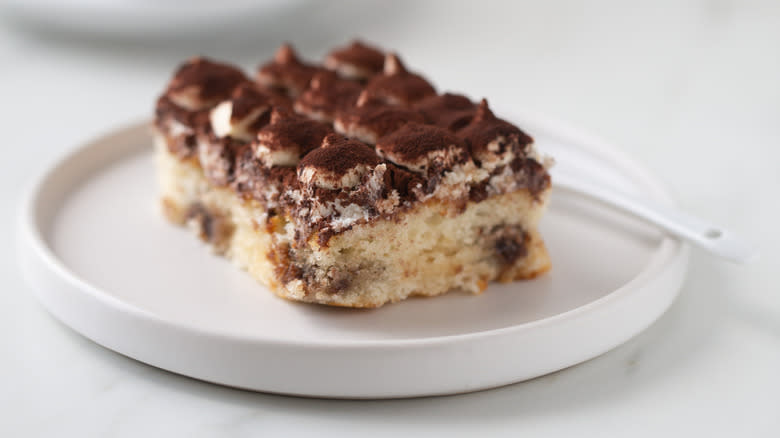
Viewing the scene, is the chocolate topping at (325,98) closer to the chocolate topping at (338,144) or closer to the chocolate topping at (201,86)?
the chocolate topping at (338,144)

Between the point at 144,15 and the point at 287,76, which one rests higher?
the point at 287,76

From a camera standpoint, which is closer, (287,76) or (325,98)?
(325,98)

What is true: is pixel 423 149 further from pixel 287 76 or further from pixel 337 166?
pixel 287 76

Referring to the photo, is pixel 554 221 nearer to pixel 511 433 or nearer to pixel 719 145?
pixel 511 433

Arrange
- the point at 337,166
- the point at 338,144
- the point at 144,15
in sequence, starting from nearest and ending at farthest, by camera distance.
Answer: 1. the point at 337,166
2. the point at 338,144
3. the point at 144,15

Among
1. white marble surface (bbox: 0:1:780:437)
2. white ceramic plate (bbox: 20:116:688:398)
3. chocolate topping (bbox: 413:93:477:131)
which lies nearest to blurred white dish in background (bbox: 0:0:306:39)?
white marble surface (bbox: 0:1:780:437)

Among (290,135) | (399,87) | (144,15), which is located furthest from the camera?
(144,15)

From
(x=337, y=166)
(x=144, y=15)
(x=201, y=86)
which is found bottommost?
(x=144, y=15)

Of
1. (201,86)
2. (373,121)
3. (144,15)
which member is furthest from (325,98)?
(144,15)
